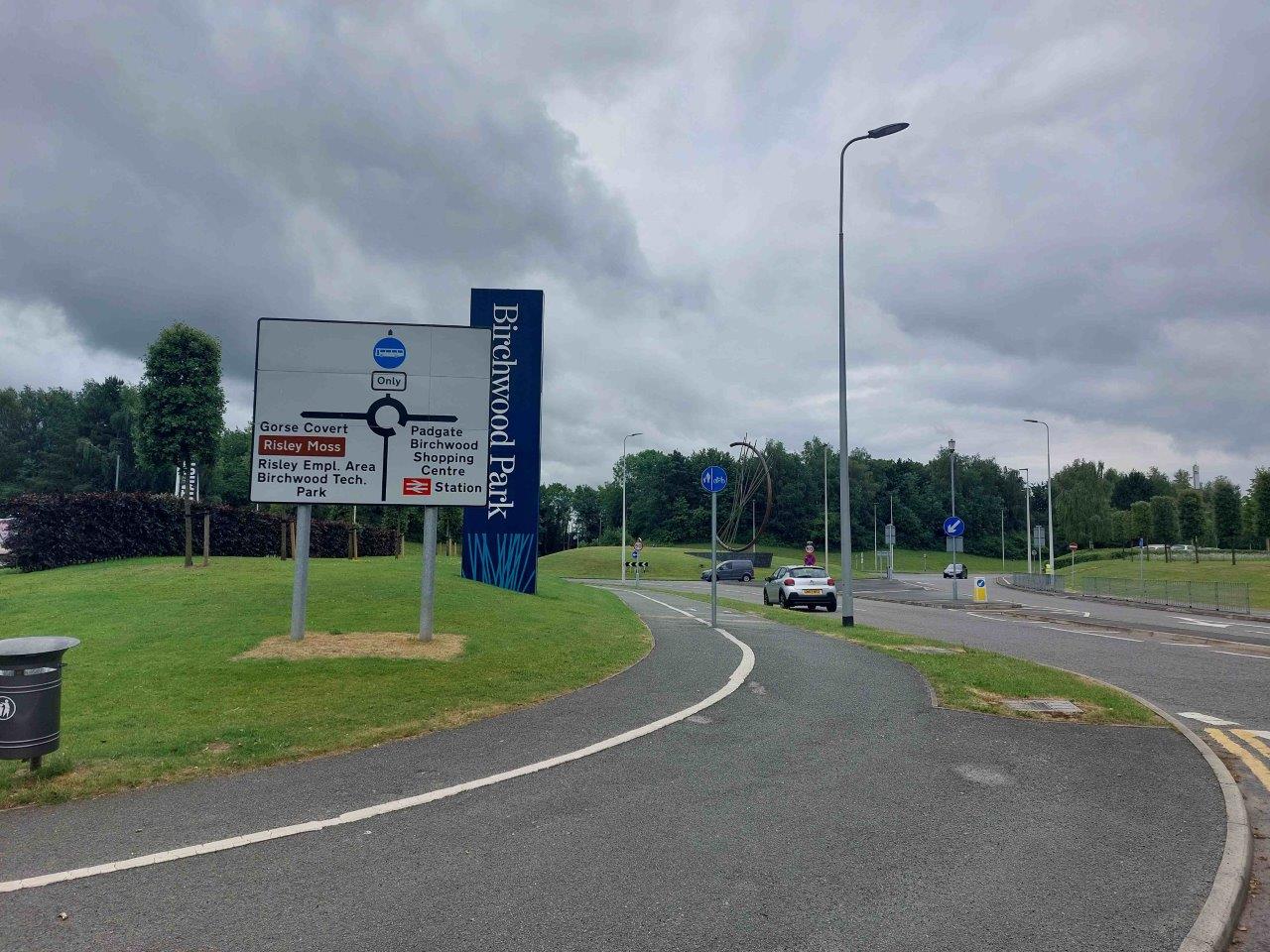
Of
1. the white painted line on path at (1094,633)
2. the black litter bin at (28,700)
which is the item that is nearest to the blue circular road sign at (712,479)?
the white painted line on path at (1094,633)

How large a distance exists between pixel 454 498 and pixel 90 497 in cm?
2130

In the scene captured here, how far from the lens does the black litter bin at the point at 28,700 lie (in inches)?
232

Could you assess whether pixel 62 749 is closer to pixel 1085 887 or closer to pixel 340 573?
pixel 1085 887

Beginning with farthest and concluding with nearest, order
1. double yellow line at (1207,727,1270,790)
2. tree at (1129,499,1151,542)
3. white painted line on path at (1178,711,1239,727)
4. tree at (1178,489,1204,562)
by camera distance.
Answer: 1. tree at (1129,499,1151,542)
2. tree at (1178,489,1204,562)
3. white painted line on path at (1178,711,1239,727)
4. double yellow line at (1207,727,1270,790)

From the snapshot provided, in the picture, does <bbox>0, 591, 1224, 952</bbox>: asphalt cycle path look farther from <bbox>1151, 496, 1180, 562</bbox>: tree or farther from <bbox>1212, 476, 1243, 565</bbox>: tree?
<bbox>1151, 496, 1180, 562</bbox>: tree

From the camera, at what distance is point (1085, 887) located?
4.38 meters

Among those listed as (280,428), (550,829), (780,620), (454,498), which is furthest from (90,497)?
(550,829)

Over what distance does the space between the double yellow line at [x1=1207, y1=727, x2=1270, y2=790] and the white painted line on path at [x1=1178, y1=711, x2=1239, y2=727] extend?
35 cm

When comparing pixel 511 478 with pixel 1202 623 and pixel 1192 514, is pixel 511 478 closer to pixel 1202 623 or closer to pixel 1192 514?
pixel 1202 623

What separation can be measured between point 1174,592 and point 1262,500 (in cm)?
3407

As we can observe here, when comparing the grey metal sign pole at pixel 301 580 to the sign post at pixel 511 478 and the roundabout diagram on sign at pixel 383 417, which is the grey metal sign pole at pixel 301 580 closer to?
the roundabout diagram on sign at pixel 383 417

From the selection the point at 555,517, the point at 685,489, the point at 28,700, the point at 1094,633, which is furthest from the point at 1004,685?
the point at 555,517

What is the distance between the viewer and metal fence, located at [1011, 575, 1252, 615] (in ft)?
99.5

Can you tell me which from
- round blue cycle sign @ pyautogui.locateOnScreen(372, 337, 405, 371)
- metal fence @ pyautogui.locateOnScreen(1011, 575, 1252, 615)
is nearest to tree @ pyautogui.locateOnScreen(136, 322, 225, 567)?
round blue cycle sign @ pyautogui.locateOnScreen(372, 337, 405, 371)
